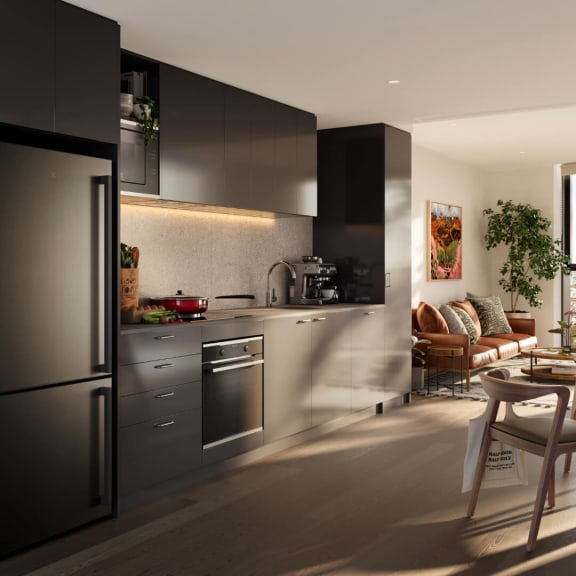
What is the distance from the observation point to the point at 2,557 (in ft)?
9.79

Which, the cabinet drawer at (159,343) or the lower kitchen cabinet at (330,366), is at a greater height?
the cabinet drawer at (159,343)

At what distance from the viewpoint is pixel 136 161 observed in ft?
12.9

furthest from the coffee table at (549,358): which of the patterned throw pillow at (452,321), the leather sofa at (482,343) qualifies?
the patterned throw pillow at (452,321)

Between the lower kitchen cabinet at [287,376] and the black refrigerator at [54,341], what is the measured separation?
141cm

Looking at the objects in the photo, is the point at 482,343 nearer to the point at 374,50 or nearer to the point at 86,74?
the point at 374,50

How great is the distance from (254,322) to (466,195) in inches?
222

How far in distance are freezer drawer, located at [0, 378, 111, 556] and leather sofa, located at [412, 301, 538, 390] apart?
421cm

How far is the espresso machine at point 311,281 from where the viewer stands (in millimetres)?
5738

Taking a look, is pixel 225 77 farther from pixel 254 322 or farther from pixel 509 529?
pixel 509 529

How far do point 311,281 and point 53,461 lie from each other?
9.94 feet

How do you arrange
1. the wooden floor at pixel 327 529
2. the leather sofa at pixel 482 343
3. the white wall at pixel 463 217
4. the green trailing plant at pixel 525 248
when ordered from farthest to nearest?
the green trailing plant at pixel 525 248 → the white wall at pixel 463 217 → the leather sofa at pixel 482 343 → the wooden floor at pixel 327 529

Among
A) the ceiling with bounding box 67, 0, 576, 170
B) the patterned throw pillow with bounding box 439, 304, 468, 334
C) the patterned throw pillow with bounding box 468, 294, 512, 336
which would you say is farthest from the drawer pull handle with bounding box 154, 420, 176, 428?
the patterned throw pillow with bounding box 468, 294, 512, 336

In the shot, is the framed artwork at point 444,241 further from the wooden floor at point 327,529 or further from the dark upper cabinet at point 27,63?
the dark upper cabinet at point 27,63

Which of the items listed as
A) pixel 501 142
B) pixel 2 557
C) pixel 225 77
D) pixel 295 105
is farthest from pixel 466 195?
pixel 2 557
